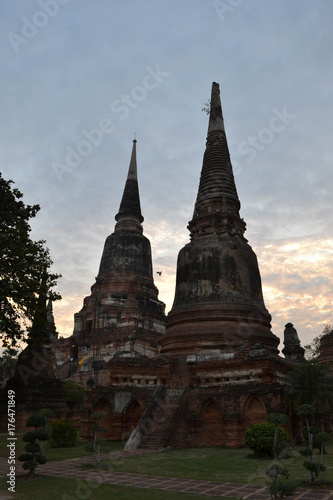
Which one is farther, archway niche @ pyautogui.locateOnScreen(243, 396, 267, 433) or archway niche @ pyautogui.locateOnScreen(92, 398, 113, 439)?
archway niche @ pyautogui.locateOnScreen(92, 398, 113, 439)

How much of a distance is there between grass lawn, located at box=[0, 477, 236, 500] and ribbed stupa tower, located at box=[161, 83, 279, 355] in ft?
36.0

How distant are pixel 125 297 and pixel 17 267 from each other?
31.6 metres

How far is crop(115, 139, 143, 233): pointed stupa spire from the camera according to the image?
50.9 m

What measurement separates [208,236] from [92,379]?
22.1 m

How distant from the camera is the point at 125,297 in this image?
46438 mm

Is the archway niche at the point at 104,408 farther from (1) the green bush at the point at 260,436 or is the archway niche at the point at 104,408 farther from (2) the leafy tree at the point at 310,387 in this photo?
(2) the leafy tree at the point at 310,387

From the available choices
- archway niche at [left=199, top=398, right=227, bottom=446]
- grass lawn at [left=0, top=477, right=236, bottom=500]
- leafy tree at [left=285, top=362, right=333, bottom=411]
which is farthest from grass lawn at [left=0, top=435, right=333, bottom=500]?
leafy tree at [left=285, top=362, right=333, bottom=411]

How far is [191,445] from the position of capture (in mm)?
14891

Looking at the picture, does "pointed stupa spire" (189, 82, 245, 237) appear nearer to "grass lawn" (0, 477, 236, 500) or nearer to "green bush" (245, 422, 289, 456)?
"green bush" (245, 422, 289, 456)

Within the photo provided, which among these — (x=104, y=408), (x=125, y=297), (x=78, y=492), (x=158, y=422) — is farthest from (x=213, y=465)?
(x=125, y=297)

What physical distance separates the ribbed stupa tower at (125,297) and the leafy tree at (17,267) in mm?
25667

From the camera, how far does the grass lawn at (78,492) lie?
750cm

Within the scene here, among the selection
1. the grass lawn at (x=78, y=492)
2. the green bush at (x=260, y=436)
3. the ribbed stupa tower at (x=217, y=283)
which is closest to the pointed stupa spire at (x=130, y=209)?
the ribbed stupa tower at (x=217, y=283)

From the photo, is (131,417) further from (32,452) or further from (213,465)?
(32,452)
